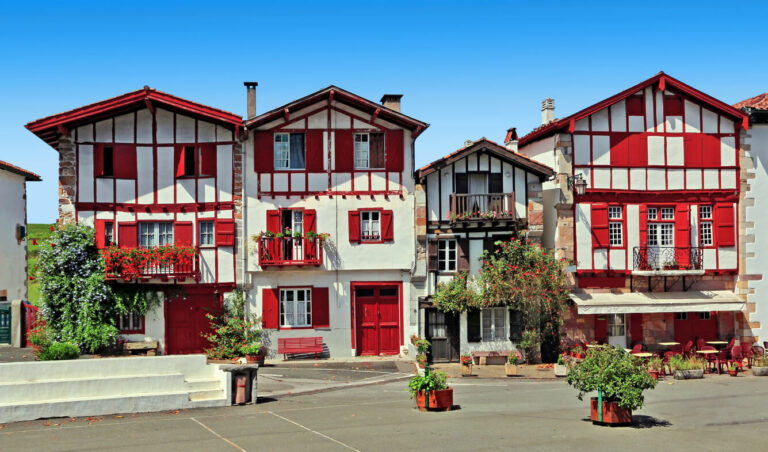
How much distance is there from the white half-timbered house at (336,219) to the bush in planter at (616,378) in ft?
36.4

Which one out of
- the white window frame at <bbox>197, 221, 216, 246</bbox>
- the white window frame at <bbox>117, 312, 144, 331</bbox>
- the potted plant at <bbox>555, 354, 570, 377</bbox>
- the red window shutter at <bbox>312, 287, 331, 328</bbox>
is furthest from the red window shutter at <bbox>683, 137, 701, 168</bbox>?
the white window frame at <bbox>117, 312, 144, 331</bbox>

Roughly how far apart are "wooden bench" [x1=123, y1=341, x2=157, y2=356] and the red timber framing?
19.9 ft

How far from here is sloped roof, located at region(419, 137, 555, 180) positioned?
2528 cm

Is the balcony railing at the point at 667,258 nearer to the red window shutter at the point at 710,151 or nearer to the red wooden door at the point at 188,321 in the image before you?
the red window shutter at the point at 710,151

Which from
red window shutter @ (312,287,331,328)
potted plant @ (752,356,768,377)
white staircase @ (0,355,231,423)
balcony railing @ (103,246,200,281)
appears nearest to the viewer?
white staircase @ (0,355,231,423)

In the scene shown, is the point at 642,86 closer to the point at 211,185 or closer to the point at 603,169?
the point at 603,169

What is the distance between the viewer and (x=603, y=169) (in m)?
26.3

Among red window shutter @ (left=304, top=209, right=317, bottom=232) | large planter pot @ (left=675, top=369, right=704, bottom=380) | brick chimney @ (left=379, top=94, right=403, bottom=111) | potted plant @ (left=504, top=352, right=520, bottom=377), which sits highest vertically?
brick chimney @ (left=379, top=94, right=403, bottom=111)

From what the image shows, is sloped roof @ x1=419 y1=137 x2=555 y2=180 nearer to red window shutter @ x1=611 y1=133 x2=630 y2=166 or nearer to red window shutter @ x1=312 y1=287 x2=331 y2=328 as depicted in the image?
red window shutter @ x1=611 y1=133 x2=630 y2=166

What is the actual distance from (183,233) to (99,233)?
104 inches

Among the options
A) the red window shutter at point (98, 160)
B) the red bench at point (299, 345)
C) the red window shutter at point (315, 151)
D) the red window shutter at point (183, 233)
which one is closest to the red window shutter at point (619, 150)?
the red window shutter at point (315, 151)

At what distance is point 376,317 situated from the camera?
25938 mm

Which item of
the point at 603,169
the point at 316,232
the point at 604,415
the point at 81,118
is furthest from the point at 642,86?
the point at 81,118

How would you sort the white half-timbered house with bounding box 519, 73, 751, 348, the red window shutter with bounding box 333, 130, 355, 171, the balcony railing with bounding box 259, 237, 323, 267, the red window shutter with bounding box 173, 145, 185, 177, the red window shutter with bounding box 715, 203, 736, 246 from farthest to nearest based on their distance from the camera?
the red window shutter with bounding box 715, 203, 736, 246 < the white half-timbered house with bounding box 519, 73, 751, 348 < the red window shutter with bounding box 333, 130, 355, 171 < the red window shutter with bounding box 173, 145, 185, 177 < the balcony railing with bounding box 259, 237, 323, 267
